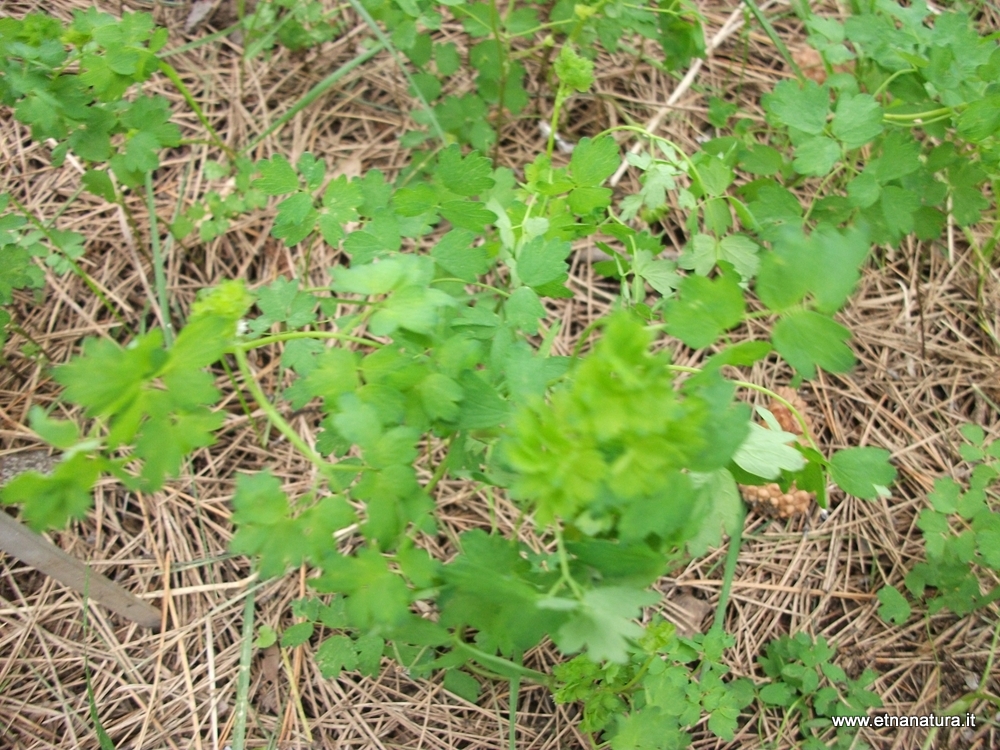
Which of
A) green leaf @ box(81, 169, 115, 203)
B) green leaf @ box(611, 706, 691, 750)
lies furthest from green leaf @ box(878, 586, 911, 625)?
green leaf @ box(81, 169, 115, 203)

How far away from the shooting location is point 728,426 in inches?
42.2

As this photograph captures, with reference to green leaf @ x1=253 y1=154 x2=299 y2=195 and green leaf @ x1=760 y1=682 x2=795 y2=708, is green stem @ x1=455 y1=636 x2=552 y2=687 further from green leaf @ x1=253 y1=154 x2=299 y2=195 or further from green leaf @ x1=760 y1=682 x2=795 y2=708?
green leaf @ x1=253 y1=154 x2=299 y2=195

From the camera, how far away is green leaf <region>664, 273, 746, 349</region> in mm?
1153

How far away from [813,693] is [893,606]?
1.02 feet

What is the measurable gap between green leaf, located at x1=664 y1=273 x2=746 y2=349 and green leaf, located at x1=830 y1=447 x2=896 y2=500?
15.6 inches

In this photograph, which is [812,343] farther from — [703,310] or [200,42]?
[200,42]

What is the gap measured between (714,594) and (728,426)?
1.08 metres

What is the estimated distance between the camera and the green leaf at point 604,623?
111 centimetres

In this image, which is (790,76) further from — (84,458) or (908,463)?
(84,458)

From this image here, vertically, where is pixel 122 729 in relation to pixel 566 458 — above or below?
below

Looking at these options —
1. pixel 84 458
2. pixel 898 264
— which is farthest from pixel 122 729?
pixel 898 264

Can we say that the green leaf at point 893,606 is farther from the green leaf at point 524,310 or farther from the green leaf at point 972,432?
the green leaf at point 524,310

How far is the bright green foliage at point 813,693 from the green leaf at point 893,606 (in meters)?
0.17

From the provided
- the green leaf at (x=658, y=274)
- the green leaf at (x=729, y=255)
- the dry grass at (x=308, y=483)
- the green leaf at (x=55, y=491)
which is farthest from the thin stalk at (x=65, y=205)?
the green leaf at (x=729, y=255)
